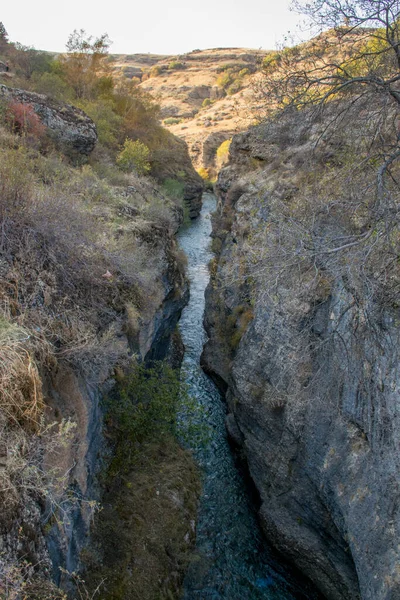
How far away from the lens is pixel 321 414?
9.20 metres

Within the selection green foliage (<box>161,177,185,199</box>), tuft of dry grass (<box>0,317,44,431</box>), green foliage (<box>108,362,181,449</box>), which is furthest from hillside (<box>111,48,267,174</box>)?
tuft of dry grass (<box>0,317,44,431</box>)

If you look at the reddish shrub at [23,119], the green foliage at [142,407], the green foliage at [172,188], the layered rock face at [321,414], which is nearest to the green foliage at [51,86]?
the reddish shrub at [23,119]

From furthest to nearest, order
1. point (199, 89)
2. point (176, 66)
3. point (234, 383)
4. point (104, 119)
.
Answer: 1. point (176, 66)
2. point (199, 89)
3. point (104, 119)
4. point (234, 383)

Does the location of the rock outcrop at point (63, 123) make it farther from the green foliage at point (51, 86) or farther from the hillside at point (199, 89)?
the hillside at point (199, 89)

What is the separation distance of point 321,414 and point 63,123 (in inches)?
712

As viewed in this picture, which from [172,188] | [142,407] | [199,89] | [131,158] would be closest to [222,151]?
[172,188]

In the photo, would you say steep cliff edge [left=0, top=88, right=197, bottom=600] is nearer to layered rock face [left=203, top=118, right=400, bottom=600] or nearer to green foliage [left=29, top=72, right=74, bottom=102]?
layered rock face [left=203, top=118, right=400, bottom=600]

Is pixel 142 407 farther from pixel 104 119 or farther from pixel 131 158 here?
pixel 104 119

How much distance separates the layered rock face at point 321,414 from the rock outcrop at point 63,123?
11.2m

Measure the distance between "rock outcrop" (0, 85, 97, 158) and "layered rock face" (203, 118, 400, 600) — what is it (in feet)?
36.6

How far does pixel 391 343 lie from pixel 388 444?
1728 millimetres

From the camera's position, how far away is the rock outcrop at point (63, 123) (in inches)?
760

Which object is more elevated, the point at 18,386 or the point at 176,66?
the point at 176,66

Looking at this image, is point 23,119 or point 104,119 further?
point 104,119
